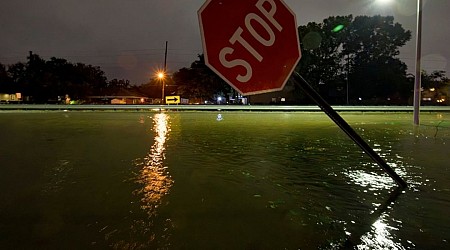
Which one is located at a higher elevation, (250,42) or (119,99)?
(119,99)

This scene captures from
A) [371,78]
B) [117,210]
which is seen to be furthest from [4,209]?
[371,78]

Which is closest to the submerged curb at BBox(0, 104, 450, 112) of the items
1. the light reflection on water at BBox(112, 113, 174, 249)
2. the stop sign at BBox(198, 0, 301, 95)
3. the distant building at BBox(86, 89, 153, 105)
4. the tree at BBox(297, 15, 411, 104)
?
the tree at BBox(297, 15, 411, 104)

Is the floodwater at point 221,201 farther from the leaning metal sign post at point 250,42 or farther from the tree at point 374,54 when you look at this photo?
the tree at point 374,54

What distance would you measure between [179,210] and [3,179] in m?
3.19

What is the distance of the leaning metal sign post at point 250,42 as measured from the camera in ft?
6.65

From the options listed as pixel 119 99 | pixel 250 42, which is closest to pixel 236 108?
pixel 250 42

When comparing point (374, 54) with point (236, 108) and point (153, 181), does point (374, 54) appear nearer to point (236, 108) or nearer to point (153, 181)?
point (236, 108)

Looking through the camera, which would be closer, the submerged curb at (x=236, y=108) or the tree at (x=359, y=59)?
the submerged curb at (x=236, y=108)

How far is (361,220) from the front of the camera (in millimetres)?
3748

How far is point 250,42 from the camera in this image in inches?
81.7

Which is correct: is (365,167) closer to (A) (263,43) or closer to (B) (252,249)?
(B) (252,249)

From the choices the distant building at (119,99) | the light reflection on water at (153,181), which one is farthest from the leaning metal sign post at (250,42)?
the distant building at (119,99)

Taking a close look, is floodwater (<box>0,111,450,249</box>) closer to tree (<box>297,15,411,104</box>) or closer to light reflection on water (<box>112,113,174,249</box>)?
light reflection on water (<box>112,113,174,249</box>)

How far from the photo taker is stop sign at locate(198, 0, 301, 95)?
203 centimetres
